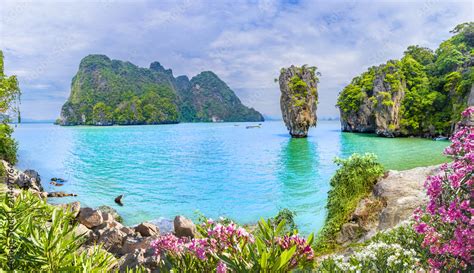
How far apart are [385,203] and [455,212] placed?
743 centimetres

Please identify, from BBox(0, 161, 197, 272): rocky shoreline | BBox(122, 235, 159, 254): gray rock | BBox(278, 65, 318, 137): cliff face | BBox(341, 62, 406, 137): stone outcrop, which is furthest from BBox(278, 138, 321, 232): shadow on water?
BBox(341, 62, 406, 137): stone outcrop

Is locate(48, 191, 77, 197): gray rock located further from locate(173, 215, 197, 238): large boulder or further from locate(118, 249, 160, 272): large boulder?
locate(118, 249, 160, 272): large boulder

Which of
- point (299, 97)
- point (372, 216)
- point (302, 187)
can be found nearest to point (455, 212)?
point (372, 216)

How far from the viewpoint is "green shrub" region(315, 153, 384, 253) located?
1029cm

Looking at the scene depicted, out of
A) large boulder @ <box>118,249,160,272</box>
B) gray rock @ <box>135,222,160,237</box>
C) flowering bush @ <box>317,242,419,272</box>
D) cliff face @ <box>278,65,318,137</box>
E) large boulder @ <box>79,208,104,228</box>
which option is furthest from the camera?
cliff face @ <box>278,65,318,137</box>

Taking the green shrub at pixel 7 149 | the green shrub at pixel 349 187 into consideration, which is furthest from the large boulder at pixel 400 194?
the green shrub at pixel 7 149

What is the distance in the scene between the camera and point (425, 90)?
5747cm

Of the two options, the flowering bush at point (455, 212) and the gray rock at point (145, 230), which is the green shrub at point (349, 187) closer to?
the gray rock at point (145, 230)

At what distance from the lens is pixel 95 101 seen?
567 feet

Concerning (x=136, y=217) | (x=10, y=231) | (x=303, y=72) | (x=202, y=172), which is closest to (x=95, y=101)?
(x=303, y=72)

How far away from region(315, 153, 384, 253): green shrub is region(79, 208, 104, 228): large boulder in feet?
30.0

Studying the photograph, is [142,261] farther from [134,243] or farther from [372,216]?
[372,216]

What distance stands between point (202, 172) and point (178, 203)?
1081cm

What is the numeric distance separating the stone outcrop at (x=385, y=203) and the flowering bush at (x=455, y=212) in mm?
5782
